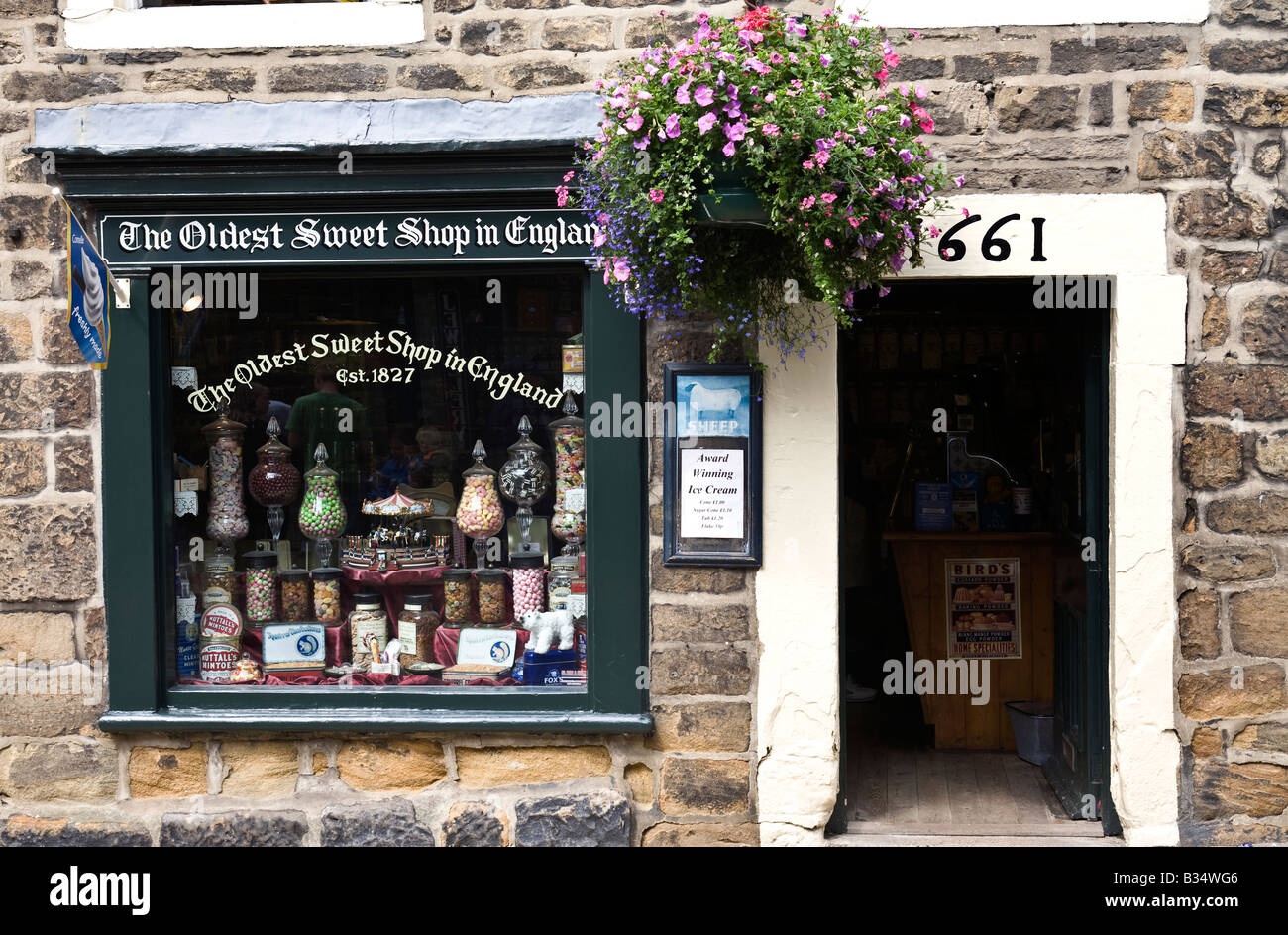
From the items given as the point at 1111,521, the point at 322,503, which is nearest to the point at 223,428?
the point at 322,503

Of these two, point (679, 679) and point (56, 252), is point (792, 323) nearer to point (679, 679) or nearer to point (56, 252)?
point (679, 679)

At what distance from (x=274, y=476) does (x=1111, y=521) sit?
3.45 meters

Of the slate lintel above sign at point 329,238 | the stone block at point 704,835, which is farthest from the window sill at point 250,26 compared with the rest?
the stone block at point 704,835

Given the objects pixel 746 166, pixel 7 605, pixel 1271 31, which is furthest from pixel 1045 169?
pixel 7 605

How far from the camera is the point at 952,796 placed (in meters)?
5.32

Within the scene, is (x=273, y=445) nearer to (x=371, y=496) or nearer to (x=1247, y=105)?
(x=371, y=496)

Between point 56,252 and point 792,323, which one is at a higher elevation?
point 56,252

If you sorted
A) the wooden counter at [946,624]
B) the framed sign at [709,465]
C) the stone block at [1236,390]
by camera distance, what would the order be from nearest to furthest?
the stone block at [1236,390] < the framed sign at [709,465] < the wooden counter at [946,624]

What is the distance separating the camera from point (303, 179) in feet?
15.4

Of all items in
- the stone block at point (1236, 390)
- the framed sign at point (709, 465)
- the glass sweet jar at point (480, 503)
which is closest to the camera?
the stone block at point (1236, 390)

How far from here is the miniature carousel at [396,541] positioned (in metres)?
5.04

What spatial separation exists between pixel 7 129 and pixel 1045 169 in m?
4.14

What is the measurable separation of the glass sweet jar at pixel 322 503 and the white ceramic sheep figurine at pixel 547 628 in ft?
3.02

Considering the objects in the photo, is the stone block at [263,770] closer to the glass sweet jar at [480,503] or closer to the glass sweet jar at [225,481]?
the glass sweet jar at [225,481]
